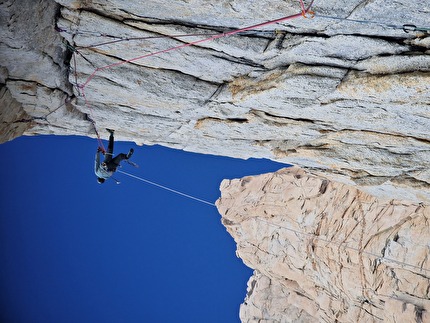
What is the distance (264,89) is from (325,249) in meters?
11.8

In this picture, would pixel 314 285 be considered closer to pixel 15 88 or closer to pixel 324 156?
pixel 324 156

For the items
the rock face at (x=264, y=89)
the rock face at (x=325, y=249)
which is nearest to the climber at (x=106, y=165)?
the rock face at (x=264, y=89)

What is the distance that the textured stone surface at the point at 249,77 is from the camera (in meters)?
5.84

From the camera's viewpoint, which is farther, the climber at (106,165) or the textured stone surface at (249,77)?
the climber at (106,165)

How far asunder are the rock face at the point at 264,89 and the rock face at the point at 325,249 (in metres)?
0.09

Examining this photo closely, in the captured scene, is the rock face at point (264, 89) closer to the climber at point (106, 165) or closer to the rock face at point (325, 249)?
the rock face at point (325, 249)

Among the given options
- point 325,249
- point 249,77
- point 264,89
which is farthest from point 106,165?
point 325,249

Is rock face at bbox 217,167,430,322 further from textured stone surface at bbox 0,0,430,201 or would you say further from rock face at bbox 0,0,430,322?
textured stone surface at bbox 0,0,430,201

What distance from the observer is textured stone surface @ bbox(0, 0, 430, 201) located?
19.1ft

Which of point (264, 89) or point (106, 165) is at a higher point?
point (106, 165)

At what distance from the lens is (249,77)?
7520mm

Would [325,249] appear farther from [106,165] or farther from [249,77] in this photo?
[249,77]

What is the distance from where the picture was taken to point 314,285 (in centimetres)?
1881

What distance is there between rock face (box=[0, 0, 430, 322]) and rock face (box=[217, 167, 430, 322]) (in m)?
0.09
